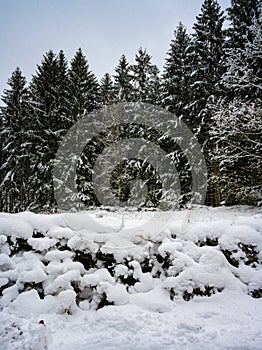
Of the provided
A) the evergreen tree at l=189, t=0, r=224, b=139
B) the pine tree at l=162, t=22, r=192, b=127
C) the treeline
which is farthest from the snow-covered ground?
the pine tree at l=162, t=22, r=192, b=127

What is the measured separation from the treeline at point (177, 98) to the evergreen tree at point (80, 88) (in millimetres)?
69

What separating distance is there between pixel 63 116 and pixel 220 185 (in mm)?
10692

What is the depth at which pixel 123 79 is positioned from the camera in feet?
64.0

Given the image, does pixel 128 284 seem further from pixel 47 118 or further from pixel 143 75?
pixel 143 75

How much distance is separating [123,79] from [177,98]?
244 inches

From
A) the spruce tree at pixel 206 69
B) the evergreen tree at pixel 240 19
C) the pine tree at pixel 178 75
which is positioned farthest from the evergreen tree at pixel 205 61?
the evergreen tree at pixel 240 19

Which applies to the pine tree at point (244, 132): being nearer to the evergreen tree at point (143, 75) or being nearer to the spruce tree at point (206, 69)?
the spruce tree at point (206, 69)

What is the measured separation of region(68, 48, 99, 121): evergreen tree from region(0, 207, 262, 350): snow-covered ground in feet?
43.1

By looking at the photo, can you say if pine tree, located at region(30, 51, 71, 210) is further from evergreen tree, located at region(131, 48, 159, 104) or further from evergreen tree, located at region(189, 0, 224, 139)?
evergreen tree, located at region(189, 0, 224, 139)

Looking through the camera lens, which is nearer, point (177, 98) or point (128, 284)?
point (128, 284)

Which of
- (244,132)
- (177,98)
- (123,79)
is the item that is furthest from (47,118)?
(244,132)

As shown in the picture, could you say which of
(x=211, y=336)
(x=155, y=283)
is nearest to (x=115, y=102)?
(x=155, y=283)

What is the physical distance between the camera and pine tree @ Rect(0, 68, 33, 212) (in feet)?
55.4

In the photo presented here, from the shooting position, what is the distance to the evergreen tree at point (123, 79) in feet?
61.6
